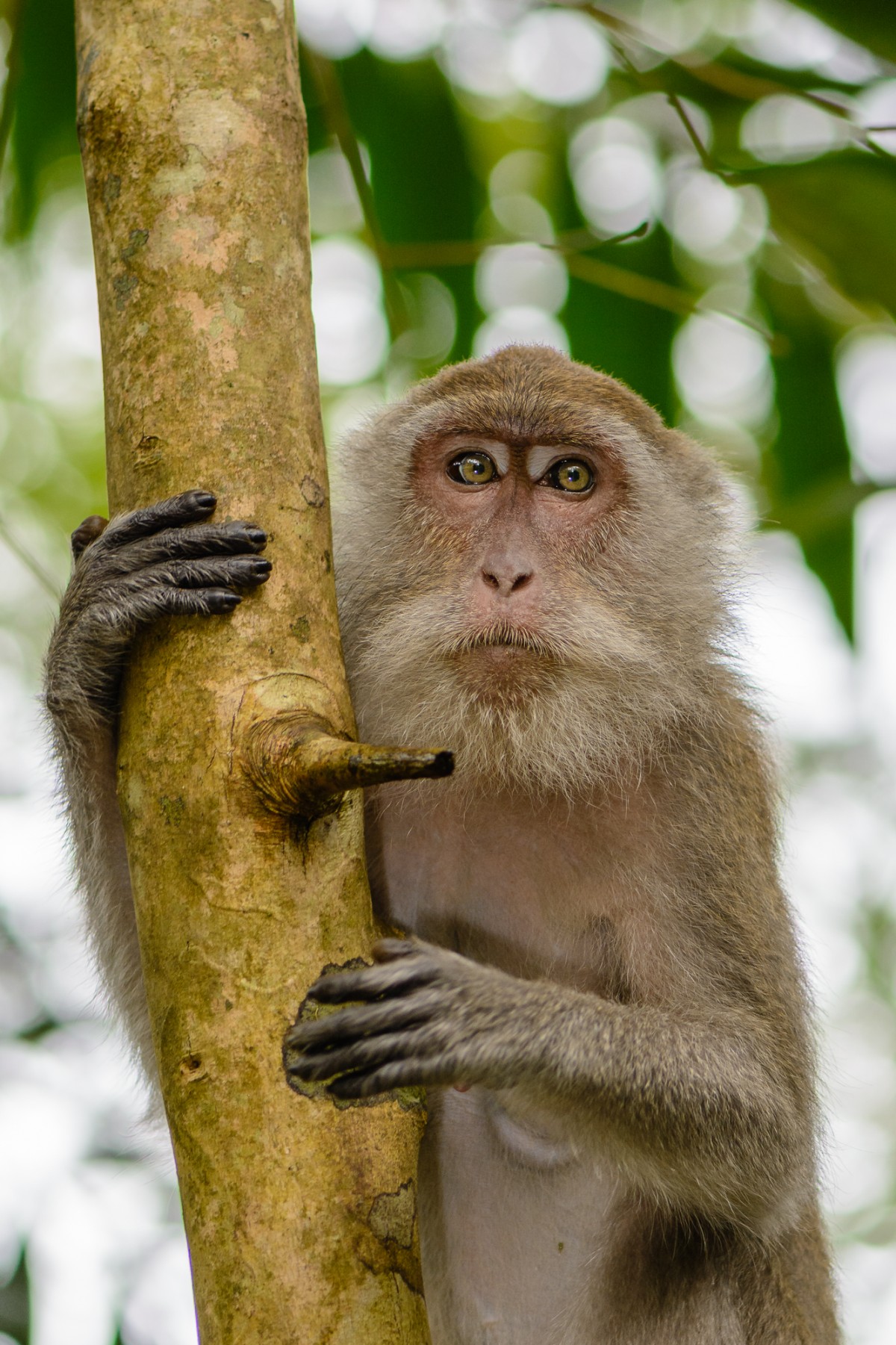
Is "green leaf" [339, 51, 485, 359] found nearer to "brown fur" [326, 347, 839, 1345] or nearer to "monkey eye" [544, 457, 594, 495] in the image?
"brown fur" [326, 347, 839, 1345]

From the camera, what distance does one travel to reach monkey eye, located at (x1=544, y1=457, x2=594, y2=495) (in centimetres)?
484

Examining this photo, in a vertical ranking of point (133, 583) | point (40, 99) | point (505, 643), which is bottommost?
point (505, 643)

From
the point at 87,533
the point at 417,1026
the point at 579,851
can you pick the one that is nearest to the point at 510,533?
the point at 579,851

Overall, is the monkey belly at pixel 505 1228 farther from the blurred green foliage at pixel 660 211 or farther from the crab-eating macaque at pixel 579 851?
the blurred green foliage at pixel 660 211

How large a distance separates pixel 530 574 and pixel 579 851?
101 cm

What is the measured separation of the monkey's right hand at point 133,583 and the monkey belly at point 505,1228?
188cm

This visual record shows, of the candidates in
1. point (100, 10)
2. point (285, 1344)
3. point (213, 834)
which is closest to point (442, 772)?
point (213, 834)

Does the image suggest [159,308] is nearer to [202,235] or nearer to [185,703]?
[202,235]

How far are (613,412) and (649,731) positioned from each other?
1.23m

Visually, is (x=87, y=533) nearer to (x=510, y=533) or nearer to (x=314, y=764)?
(x=510, y=533)

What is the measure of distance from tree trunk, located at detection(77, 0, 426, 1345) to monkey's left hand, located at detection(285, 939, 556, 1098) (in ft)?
0.19

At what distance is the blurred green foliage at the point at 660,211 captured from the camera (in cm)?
483

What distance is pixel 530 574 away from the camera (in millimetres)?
4336

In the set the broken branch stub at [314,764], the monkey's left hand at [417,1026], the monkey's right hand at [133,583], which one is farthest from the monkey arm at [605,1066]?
the monkey's right hand at [133,583]
